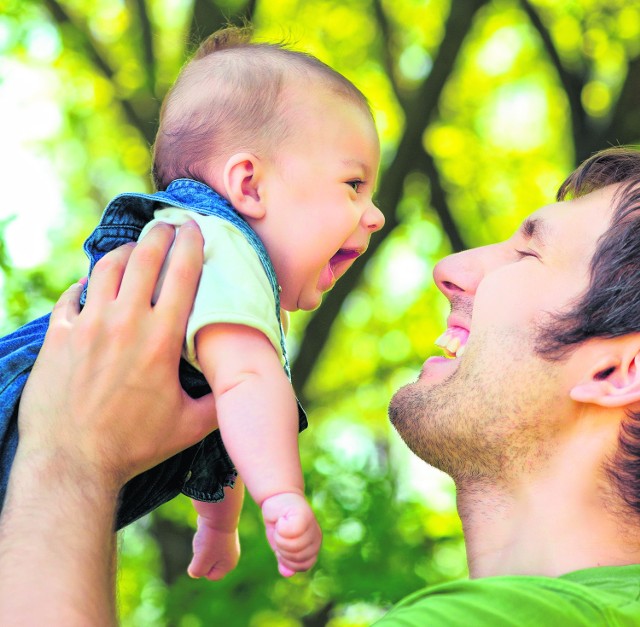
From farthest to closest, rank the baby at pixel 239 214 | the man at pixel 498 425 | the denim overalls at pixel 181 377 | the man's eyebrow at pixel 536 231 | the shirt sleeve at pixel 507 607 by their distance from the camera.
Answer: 1. the man's eyebrow at pixel 536 231
2. the denim overalls at pixel 181 377
3. the baby at pixel 239 214
4. the man at pixel 498 425
5. the shirt sleeve at pixel 507 607

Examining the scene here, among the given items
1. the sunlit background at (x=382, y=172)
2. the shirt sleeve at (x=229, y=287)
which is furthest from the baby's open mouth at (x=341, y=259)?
the sunlit background at (x=382, y=172)

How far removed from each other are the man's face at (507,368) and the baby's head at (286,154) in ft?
Result: 1.34

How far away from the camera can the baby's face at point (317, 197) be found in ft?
8.04

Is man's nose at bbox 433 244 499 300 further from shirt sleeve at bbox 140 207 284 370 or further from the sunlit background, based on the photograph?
A: the sunlit background

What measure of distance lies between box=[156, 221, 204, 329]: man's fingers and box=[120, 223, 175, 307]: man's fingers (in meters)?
0.09

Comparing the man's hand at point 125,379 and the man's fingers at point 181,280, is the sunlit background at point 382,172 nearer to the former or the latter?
Answer: the man's hand at point 125,379

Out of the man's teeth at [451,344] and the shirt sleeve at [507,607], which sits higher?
the shirt sleeve at [507,607]

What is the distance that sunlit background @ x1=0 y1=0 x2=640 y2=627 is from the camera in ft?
22.2

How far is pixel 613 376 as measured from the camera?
2455 mm

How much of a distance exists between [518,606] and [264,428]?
614 millimetres

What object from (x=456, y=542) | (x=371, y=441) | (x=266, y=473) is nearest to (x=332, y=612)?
(x=456, y=542)

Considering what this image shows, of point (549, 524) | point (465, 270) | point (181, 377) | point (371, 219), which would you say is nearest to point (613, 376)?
point (549, 524)

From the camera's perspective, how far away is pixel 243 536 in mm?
6617

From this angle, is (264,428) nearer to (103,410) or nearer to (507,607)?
(103,410)
